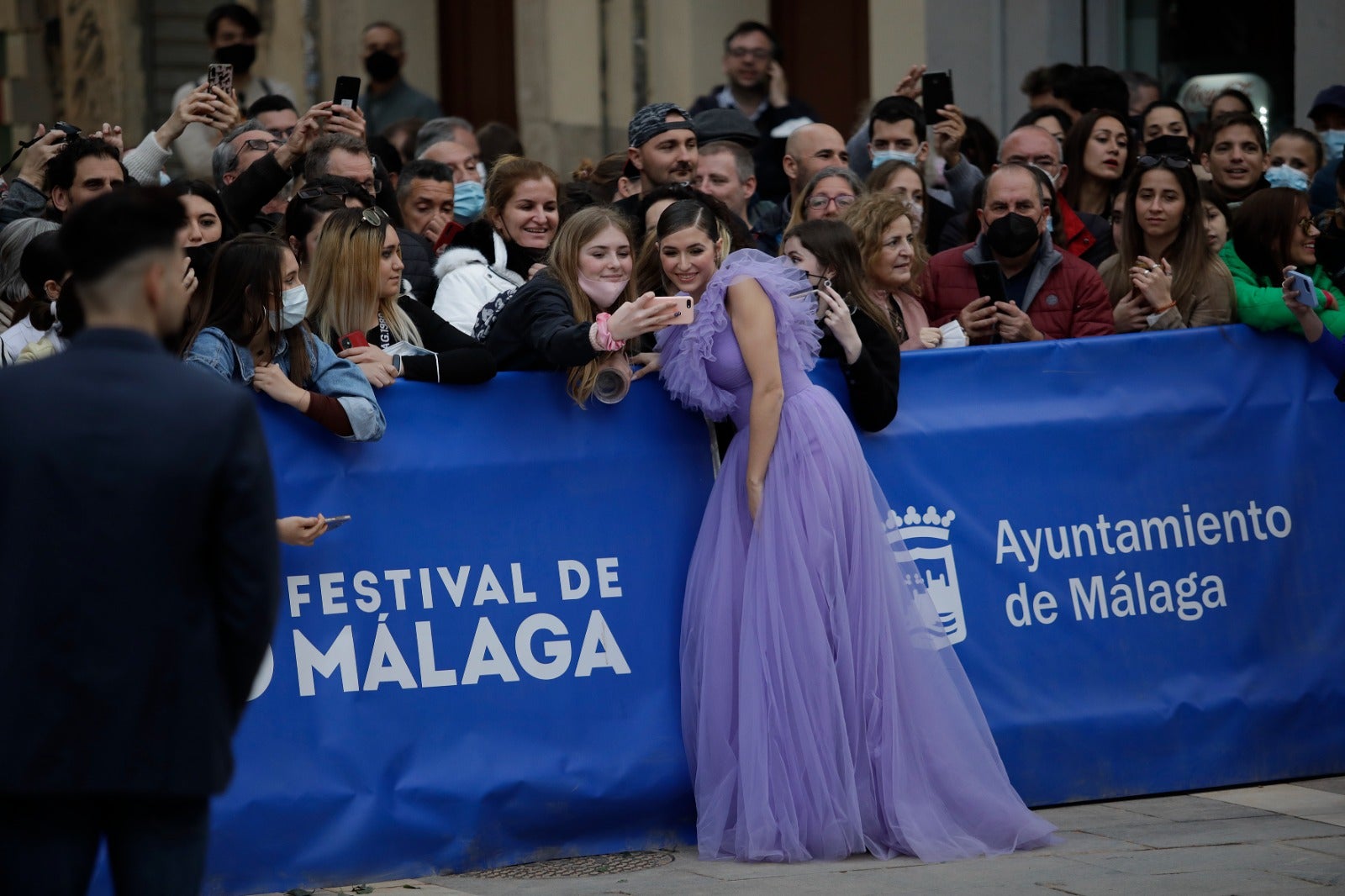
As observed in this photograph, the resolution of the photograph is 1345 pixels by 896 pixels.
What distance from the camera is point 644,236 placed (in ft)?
24.1

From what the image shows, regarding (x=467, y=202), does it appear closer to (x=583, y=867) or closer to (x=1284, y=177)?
(x=583, y=867)

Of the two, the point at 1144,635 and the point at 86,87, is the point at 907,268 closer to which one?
the point at 1144,635

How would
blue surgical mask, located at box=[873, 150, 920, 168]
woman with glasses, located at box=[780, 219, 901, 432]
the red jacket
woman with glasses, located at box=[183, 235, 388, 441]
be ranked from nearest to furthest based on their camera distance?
woman with glasses, located at box=[183, 235, 388, 441]
woman with glasses, located at box=[780, 219, 901, 432]
the red jacket
blue surgical mask, located at box=[873, 150, 920, 168]

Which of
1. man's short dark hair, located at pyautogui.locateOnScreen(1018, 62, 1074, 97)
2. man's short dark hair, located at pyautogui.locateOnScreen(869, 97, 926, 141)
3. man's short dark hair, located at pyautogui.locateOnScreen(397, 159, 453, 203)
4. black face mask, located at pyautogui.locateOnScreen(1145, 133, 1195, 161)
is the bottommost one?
man's short dark hair, located at pyautogui.locateOnScreen(397, 159, 453, 203)

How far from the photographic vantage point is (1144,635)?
704 centimetres

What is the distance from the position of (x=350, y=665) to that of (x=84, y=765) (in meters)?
2.34

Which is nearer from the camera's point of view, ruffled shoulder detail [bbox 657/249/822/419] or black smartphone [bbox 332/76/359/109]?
ruffled shoulder detail [bbox 657/249/822/419]

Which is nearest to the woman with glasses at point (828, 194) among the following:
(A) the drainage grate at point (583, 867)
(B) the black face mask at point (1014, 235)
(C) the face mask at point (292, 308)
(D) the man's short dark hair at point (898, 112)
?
(B) the black face mask at point (1014, 235)

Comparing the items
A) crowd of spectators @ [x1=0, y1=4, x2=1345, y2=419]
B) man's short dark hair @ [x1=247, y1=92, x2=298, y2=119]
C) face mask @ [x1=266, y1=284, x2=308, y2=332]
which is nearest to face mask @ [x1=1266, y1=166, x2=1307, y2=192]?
crowd of spectators @ [x1=0, y1=4, x2=1345, y2=419]

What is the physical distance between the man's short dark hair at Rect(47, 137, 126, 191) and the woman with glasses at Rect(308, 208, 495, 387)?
4.55 ft

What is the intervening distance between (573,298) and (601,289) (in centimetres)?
10

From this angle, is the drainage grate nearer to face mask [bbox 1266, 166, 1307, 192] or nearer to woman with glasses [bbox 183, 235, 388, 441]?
woman with glasses [bbox 183, 235, 388, 441]

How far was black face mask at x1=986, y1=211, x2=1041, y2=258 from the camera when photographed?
299 inches

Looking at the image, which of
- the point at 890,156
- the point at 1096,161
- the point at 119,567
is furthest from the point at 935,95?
the point at 119,567
